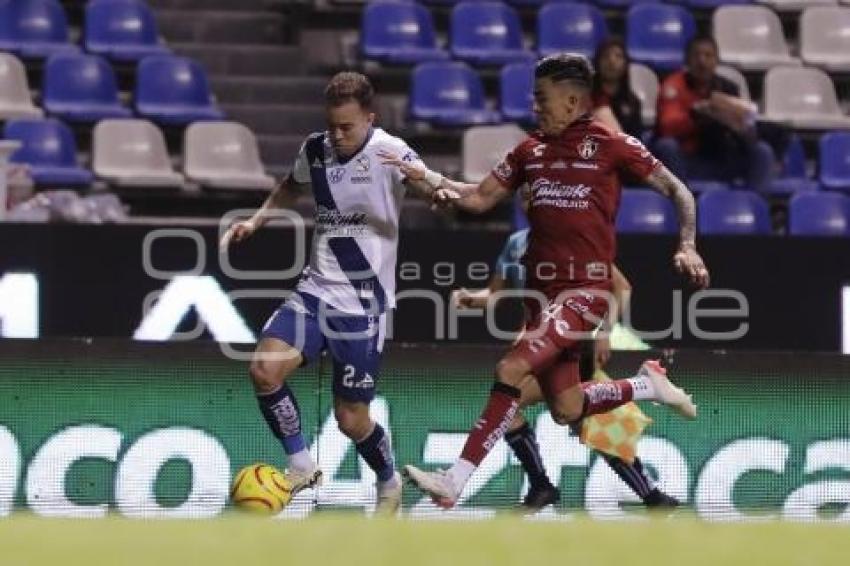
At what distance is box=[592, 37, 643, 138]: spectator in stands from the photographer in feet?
52.5

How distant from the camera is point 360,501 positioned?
11844 mm

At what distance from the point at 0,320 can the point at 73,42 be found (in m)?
4.69

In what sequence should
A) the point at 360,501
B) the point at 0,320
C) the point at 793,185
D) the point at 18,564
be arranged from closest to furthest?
1. the point at 18,564
2. the point at 360,501
3. the point at 0,320
4. the point at 793,185

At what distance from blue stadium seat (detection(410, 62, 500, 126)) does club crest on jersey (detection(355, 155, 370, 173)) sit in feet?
19.9

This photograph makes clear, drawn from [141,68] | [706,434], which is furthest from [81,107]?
[706,434]

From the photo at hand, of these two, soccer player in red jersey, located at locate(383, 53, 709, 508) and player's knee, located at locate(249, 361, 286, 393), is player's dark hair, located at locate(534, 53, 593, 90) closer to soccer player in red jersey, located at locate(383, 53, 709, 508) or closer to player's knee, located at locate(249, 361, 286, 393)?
soccer player in red jersey, located at locate(383, 53, 709, 508)

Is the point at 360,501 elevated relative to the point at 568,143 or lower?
lower

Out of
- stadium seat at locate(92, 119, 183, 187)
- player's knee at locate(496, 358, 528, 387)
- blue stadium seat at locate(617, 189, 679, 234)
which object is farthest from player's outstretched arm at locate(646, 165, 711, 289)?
stadium seat at locate(92, 119, 183, 187)

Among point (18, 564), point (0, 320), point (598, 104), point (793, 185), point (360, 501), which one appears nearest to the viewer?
point (18, 564)

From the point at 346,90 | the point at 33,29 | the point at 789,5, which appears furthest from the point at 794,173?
the point at 346,90

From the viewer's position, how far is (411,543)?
6.68 meters

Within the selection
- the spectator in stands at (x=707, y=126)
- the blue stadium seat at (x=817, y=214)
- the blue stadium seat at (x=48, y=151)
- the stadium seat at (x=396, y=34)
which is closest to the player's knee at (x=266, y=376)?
the blue stadium seat at (x=48, y=151)

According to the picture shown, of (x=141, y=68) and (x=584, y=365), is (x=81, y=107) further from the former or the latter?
(x=584, y=365)

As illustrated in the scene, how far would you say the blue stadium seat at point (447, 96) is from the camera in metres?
17.0
